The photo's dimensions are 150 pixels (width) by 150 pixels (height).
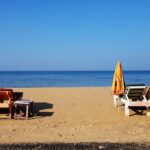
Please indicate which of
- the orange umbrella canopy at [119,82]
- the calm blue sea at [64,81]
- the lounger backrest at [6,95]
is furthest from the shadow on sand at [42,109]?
the calm blue sea at [64,81]

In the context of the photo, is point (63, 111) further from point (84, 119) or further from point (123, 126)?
point (123, 126)

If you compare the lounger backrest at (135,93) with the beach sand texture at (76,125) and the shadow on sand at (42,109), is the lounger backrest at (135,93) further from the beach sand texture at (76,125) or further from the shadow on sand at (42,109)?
the shadow on sand at (42,109)

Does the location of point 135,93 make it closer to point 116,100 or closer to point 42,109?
point 116,100

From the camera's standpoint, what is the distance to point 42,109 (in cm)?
1435

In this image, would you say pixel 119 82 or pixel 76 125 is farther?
pixel 119 82

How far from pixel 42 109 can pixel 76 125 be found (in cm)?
323

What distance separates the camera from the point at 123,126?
439 inches

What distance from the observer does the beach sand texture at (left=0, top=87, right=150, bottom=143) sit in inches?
369

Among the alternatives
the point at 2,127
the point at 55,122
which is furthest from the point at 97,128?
the point at 2,127

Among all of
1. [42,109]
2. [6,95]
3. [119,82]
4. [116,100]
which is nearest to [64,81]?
[116,100]

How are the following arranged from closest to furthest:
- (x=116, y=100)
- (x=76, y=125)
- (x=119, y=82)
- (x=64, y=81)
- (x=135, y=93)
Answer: (x=76, y=125)
(x=135, y=93)
(x=119, y=82)
(x=116, y=100)
(x=64, y=81)

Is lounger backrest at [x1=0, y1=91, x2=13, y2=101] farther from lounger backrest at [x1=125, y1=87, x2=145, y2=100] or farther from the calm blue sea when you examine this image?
the calm blue sea

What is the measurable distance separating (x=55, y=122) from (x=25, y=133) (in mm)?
1924

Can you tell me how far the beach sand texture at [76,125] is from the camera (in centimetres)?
938
